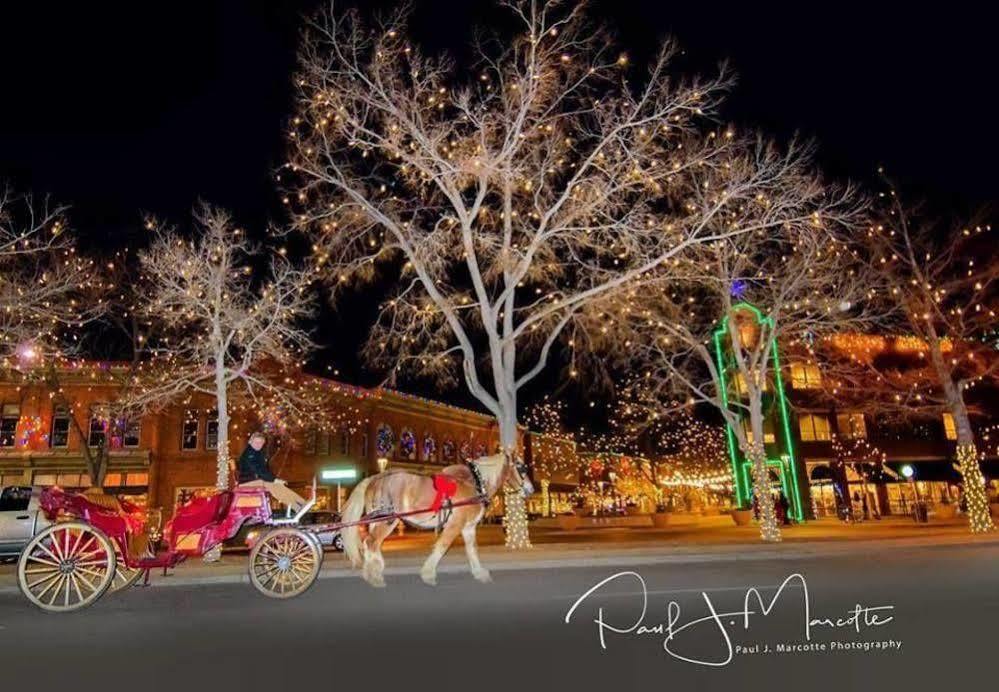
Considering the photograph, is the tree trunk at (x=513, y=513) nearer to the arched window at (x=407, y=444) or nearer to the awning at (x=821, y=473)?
the awning at (x=821, y=473)

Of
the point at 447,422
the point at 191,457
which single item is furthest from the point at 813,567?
the point at 447,422

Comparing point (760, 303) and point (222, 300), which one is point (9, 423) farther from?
point (760, 303)

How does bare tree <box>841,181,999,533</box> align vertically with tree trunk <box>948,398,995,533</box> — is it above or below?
above

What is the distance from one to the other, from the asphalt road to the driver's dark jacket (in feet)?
5.28

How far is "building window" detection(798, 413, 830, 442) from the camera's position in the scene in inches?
1598

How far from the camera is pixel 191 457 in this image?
3638 centimetres

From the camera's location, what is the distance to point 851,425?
42.4m

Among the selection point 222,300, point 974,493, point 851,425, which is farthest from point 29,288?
point 851,425

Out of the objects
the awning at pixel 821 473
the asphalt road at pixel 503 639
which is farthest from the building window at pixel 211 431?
the awning at pixel 821 473

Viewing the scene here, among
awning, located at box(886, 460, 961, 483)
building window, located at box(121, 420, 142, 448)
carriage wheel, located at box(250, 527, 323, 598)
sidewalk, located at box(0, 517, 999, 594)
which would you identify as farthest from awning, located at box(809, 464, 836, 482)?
building window, located at box(121, 420, 142, 448)

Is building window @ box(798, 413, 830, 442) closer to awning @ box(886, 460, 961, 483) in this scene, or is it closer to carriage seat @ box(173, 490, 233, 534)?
awning @ box(886, 460, 961, 483)

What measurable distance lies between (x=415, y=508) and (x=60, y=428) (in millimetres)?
33678

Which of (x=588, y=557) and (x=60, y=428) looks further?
(x=60, y=428)

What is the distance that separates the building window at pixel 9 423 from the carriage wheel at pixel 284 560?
3295cm
